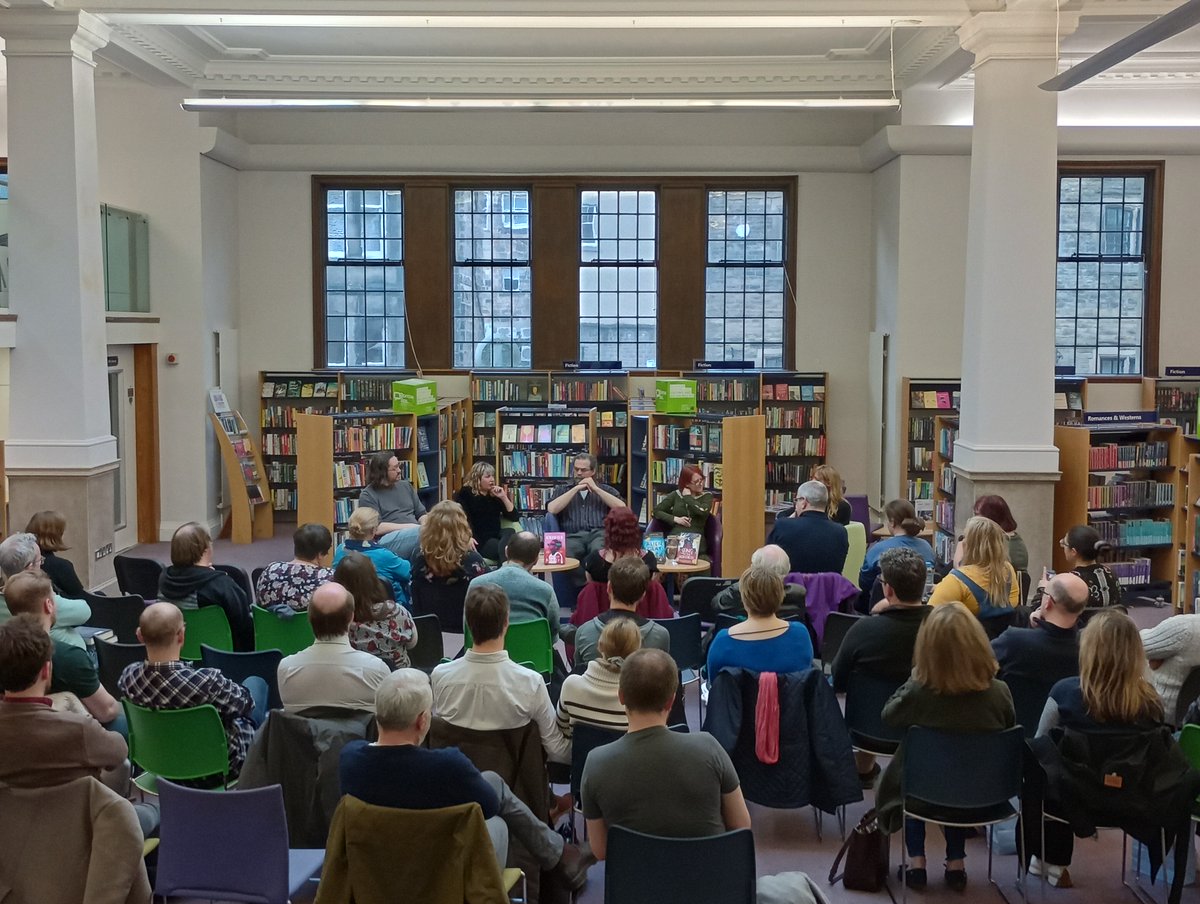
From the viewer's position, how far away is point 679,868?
3.34 m

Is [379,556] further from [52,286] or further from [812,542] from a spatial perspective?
[52,286]

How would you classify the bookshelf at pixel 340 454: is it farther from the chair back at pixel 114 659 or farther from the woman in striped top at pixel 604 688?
the woman in striped top at pixel 604 688

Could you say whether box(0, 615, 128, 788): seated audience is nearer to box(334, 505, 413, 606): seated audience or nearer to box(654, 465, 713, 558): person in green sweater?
box(334, 505, 413, 606): seated audience

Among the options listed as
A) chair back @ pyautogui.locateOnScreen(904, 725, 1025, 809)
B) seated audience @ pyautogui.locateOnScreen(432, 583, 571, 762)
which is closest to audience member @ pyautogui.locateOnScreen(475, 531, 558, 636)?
seated audience @ pyautogui.locateOnScreen(432, 583, 571, 762)

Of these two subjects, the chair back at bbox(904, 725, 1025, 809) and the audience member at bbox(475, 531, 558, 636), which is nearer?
the chair back at bbox(904, 725, 1025, 809)

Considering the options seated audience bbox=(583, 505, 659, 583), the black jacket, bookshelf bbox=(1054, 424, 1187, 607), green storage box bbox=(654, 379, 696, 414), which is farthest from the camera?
green storage box bbox=(654, 379, 696, 414)

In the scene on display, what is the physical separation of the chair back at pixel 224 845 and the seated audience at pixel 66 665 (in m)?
1.01

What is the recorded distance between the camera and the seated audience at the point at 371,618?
5230 millimetres

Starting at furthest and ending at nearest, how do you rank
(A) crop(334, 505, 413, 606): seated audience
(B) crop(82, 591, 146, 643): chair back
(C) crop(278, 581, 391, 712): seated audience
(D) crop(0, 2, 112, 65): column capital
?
(D) crop(0, 2, 112, 65): column capital → (A) crop(334, 505, 413, 606): seated audience → (B) crop(82, 591, 146, 643): chair back → (C) crop(278, 581, 391, 712): seated audience

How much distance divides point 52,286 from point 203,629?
479cm

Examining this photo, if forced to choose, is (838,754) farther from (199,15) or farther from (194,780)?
(199,15)

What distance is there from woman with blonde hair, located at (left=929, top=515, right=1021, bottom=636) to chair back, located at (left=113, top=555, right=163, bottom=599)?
14.8 feet

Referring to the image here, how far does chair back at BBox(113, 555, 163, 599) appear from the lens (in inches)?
286

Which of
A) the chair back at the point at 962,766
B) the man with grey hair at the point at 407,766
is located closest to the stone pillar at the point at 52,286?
the man with grey hair at the point at 407,766
